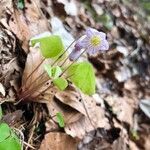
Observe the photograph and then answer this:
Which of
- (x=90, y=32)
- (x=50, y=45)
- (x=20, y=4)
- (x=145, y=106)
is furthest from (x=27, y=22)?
(x=145, y=106)

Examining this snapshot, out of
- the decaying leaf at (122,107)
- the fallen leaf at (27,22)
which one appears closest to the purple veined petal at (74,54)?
the fallen leaf at (27,22)

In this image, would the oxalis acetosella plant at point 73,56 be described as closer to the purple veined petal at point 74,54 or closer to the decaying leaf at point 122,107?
the purple veined petal at point 74,54

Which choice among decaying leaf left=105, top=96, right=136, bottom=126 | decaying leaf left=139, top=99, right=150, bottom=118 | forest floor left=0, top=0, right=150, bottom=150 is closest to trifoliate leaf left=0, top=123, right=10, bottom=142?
forest floor left=0, top=0, right=150, bottom=150

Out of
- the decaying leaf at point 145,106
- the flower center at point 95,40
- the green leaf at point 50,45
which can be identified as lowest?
the decaying leaf at point 145,106

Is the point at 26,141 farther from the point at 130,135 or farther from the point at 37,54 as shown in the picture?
the point at 130,135

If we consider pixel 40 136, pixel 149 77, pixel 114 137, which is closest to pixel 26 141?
pixel 40 136

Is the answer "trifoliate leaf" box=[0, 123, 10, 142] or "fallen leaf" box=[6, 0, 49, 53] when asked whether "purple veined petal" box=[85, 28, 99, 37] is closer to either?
"fallen leaf" box=[6, 0, 49, 53]

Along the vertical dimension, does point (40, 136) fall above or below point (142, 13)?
above
